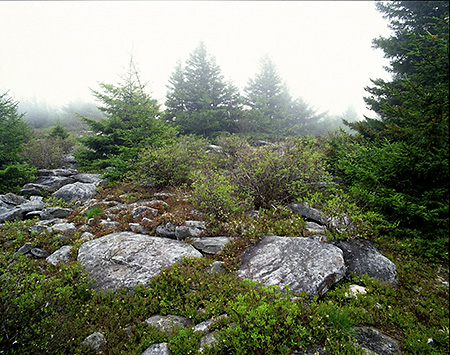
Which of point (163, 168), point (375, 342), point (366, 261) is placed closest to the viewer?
point (375, 342)

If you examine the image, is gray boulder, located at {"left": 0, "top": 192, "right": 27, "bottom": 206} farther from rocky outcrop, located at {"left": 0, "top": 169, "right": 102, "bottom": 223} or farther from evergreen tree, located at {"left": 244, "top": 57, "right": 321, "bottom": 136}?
evergreen tree, located at {"left": 244, "top": 57, "right": 321, "bottom": 136}

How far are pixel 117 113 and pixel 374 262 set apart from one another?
13.4 m

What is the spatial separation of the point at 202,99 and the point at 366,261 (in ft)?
66.8

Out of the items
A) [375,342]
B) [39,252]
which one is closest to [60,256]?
[39,252]

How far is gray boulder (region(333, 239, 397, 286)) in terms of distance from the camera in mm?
4062

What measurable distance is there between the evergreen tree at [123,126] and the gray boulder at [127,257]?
241 inches

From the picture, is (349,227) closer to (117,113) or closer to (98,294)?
(98,294)

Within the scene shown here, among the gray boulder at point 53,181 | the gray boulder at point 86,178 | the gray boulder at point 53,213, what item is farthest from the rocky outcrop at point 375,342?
the gray boulder at point 53,181

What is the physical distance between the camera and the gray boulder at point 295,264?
152 inches

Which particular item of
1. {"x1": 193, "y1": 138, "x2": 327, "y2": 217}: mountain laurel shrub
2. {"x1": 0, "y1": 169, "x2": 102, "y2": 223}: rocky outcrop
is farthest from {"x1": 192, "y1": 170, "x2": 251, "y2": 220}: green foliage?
{"x1": 0, "y1": 169, "x2": 102, "y2": 223}: rocky outcrop

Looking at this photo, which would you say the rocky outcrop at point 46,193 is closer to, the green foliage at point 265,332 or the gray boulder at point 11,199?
the gray boulder at point 11,199

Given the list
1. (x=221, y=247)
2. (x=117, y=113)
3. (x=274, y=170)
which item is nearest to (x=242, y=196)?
(x=274, y=170)

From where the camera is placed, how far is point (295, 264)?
4199 mm

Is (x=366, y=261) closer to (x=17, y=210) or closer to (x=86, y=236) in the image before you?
(x=86, y=236)
